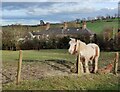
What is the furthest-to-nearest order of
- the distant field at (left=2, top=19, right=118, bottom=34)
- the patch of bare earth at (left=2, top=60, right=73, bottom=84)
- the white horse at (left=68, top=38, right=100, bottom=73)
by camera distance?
1. the distant field at (left=2, top=19, right=118, bottom=34)
2. the white horse at (left=68, top=38, right=100, bottom=73)
3. the patch of bare earth at (left=2, top=60, right=73, bottom=84)

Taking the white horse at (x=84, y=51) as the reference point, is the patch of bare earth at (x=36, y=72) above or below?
below

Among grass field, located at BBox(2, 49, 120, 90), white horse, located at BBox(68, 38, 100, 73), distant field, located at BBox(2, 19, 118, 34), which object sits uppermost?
distant field, located at BBox(2, 19, 118, 34)

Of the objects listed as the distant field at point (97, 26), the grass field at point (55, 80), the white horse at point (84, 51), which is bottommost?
the grass field at point (55, 80)

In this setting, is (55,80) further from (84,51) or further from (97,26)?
(97,26)

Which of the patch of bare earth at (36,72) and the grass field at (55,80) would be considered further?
the patch of bare earth at (36,72)

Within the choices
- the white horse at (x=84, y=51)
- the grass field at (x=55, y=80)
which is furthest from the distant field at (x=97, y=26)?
the white horse at (x=84, y=51)

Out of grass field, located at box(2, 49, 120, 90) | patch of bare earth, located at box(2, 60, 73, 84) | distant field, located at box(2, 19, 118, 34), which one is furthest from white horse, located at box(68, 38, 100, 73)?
distant field, located at box(2, 19, 118, 34)

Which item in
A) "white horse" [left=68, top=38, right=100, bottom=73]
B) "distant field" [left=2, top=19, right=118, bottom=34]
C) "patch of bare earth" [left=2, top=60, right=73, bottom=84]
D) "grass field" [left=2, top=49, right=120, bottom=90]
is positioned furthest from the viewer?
"distant field" [left=2, top=19, right=118, bottom=34]

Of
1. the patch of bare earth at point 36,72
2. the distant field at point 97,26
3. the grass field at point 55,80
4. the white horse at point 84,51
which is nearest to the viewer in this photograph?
the grass field at point 55,80

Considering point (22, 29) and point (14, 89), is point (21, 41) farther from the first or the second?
point (14, 89)

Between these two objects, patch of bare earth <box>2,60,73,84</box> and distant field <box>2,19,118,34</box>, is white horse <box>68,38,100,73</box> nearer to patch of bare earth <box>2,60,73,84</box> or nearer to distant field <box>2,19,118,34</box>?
patch of bare earth <box>2,60,73,84</box>

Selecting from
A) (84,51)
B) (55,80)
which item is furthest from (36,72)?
(84,51)

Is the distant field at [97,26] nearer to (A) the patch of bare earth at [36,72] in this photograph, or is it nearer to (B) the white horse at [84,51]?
→ (A) the patch of bare earth at [36,72]

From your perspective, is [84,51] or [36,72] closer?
[84,51]
